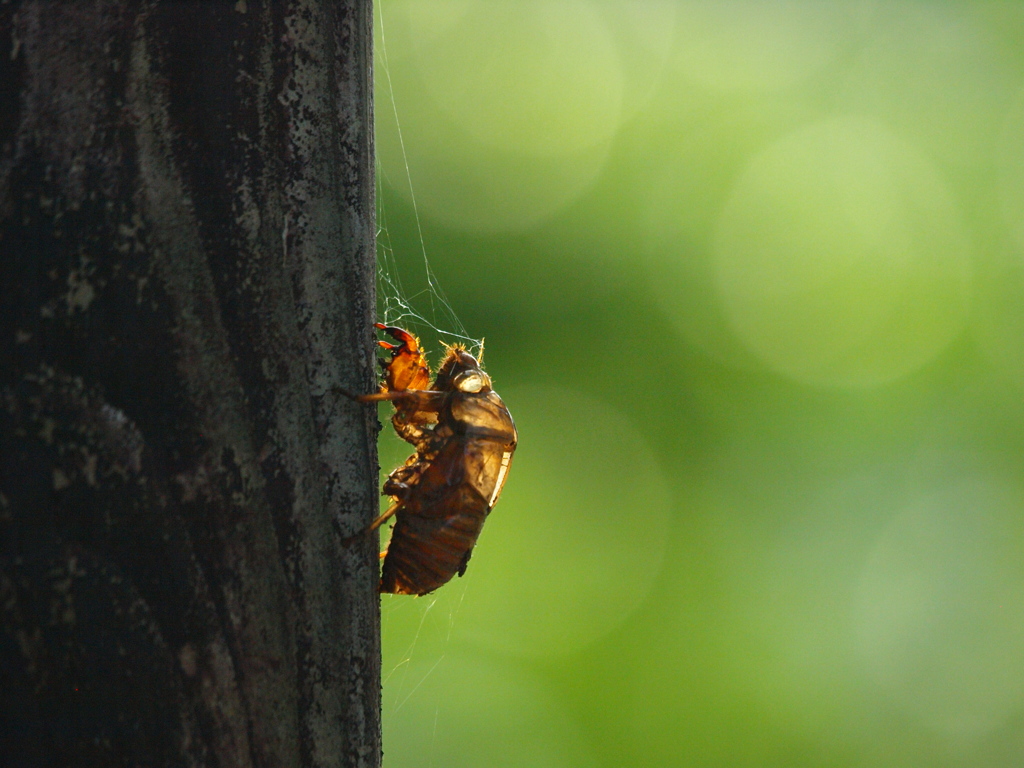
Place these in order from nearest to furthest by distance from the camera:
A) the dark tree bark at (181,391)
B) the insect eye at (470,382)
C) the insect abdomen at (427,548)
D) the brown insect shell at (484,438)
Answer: the dark tree bark at (181,391), the insect abdomen at (427,548), the brown insect shell at (484,438), the insect eye at (470,382)

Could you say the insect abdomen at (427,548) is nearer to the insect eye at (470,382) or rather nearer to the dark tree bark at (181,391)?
the insect eye at (470,382)

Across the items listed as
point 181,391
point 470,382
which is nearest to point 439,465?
point 470,382

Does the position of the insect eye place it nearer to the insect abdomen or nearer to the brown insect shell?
the brown insect shell

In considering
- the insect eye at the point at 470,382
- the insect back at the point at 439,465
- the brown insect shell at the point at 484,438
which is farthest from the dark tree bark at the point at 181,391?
the insect eye at the point at 470,382

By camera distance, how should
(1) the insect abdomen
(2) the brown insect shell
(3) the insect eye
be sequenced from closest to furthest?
(1) the insect abdomen
(2) the brown insect shell
(3) the insect eye

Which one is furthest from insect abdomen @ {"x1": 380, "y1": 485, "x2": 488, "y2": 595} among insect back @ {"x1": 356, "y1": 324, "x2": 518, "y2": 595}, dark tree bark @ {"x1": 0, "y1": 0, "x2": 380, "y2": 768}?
dark tree bark @ {"x1": 0, "y1": 0, "x2": 380, "y2": 768}

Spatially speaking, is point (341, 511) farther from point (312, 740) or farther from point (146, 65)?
point (146, 65)

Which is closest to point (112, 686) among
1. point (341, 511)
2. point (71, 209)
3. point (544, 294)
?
point (341, 511)
